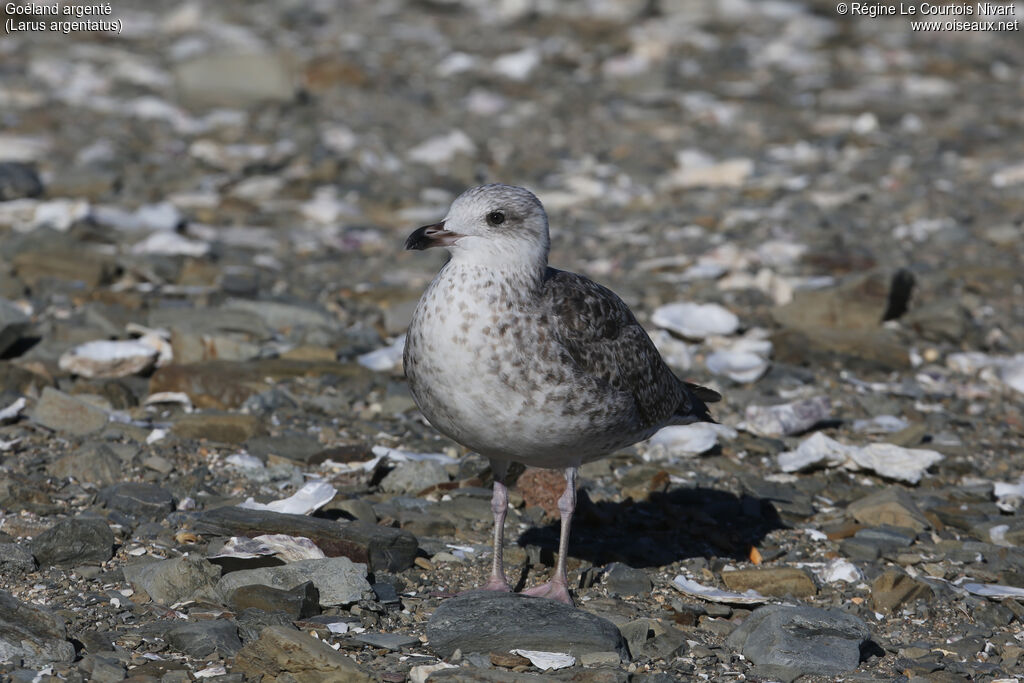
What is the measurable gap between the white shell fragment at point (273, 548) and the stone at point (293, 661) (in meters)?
0.84

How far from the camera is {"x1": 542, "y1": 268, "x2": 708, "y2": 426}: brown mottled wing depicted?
5387 mm

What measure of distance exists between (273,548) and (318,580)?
0.30 metres

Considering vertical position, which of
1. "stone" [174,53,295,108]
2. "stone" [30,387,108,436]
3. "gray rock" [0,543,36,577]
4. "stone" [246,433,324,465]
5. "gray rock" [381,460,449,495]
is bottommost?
"gray rock" [381,460,449,495]

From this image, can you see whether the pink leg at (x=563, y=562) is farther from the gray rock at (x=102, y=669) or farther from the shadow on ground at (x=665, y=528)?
the gray rock at (x=102, y=669)

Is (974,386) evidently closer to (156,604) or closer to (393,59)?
(156,604)

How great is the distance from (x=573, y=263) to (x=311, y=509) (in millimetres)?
5114

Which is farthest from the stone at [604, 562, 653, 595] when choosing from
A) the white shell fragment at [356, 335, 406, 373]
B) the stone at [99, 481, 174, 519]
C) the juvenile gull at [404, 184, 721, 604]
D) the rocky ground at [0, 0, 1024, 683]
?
the white shell fragment at [356, 335, 406, 373]

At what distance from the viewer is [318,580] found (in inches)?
206

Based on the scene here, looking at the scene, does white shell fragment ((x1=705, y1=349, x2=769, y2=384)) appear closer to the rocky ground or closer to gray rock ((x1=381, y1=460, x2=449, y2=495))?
the rocky ground

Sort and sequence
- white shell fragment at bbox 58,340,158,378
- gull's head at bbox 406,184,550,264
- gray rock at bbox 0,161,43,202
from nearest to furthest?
gull's head at bbox 406,184,550,264, white shell fragment at bbox 58,340,158,378, gray rock at bbox 0,161,43,202

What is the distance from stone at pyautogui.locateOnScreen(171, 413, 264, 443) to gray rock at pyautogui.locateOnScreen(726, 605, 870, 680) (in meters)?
2.94

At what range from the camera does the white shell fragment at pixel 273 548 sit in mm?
5352

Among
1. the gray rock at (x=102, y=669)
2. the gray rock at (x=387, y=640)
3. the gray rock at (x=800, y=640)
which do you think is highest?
the gray rock at (x=102, y=669)

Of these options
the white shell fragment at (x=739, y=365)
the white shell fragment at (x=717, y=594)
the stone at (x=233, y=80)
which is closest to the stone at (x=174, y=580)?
the white shell fragment at (x=717, y=594)
